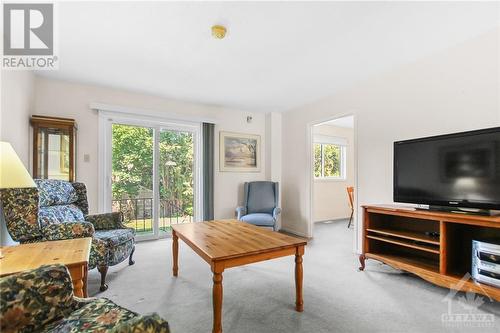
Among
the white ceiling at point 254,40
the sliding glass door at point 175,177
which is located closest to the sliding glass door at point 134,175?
the sliding glass door at point 175,177

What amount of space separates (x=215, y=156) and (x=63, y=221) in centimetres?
239

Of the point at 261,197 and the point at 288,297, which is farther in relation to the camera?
the point at 261,197

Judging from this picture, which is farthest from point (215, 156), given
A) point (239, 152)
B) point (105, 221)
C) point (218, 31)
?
point (218, 31)

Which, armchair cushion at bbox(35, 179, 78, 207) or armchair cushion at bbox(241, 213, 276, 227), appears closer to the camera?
armchair cushion at bbox(35, 179, 78, 207)

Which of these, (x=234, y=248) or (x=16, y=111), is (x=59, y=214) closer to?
(x=16, y=111)

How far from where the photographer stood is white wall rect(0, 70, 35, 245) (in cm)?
205

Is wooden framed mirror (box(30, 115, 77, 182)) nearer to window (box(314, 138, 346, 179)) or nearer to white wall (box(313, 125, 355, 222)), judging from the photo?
white wall (box(313, 125, 355, 222))

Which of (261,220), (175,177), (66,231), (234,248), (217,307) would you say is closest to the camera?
(217,307)

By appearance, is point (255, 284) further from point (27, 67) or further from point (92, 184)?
point (27, 67)

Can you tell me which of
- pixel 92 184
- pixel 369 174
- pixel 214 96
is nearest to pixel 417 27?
pixel 369 174

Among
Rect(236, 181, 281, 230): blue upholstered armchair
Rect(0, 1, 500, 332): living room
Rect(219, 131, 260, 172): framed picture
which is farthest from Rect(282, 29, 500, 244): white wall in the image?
Rect(236, 181, 281, 230): blue upholstered armchair

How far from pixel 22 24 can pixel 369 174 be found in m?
3.85

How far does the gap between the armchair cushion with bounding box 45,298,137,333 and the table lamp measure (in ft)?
2.78

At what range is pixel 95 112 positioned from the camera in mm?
3387
